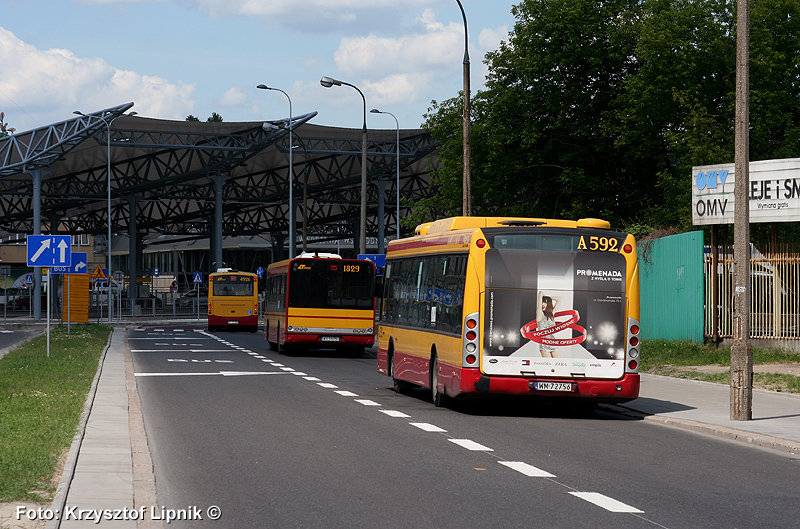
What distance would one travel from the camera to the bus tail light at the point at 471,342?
15.8 metres

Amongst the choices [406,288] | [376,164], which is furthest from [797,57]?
[376,164]

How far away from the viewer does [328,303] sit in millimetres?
32625

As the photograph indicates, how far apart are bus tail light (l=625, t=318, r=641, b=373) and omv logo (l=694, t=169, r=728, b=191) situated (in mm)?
11577

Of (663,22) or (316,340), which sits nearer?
(316,340)

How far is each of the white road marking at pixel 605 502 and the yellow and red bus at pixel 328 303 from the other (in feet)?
75.8

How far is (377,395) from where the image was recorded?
19.4m

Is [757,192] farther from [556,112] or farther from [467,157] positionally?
[556,112]

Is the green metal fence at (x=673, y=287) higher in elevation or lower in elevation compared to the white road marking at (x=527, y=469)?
higher

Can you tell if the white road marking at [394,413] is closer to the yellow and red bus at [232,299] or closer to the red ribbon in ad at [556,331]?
the red ribbon in ad at [556,331]

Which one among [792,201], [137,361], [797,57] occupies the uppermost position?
[797,57]

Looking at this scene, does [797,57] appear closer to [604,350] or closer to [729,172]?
[729,172]

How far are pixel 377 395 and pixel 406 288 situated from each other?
200 cm

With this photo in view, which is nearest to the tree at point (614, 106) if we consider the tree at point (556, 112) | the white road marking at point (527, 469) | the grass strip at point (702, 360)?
the tree at point (556, 112)

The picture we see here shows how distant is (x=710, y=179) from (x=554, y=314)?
40.1 feet
